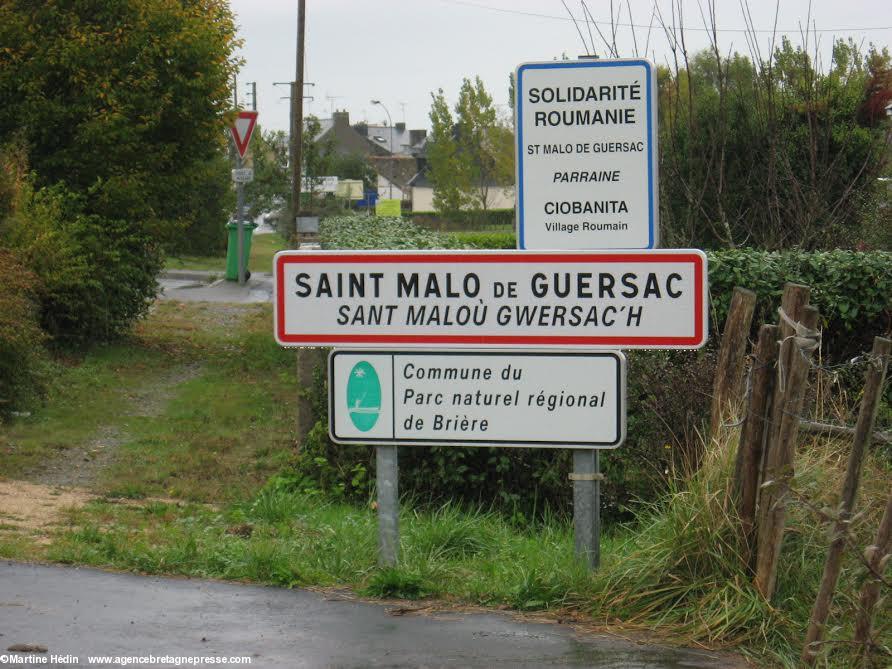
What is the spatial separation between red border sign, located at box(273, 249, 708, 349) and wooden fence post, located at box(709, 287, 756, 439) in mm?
1153

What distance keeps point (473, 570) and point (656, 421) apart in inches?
121

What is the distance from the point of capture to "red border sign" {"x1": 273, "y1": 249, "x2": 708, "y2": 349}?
4.88 m

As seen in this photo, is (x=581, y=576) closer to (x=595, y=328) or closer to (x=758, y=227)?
(x=595, y=328)

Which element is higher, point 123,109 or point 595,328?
Answer: point 123,109

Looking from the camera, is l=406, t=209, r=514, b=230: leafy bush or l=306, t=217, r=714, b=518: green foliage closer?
l=306, t=217, r=714, b=518: green foliage

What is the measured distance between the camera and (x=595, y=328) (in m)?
4.99

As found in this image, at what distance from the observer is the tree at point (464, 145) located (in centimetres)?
5331

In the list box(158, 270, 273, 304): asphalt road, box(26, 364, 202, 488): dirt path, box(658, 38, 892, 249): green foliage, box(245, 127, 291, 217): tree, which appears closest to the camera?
box(26, 364, 202, 488): dirt path

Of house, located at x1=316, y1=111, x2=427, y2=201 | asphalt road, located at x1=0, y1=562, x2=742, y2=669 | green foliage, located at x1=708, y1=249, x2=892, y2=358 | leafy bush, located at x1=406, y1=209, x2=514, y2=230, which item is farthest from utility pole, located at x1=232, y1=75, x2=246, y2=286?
house, located at x1=316, y1=111, x2=427, y2=201

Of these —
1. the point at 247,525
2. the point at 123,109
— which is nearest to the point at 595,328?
the point at 247,525

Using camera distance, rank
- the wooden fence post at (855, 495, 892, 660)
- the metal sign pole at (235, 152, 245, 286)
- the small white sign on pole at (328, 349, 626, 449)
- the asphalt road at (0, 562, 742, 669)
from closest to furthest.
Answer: the wooden fence post at (855, 495, 892, 660) → the asphalt road at (0, 562, 742, 669) → the small white sign on pole at (328, 349, 626, 449) → the metal sign pole at (235, 152, 245, 286)

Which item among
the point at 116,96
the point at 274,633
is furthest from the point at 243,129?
the point at 274,633

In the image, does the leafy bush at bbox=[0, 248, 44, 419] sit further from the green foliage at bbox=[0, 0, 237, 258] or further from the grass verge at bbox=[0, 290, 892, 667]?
the green foliage at bbox=[0, 0, 237, 258]

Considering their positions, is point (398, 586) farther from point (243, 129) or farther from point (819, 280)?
point (243, 129)
